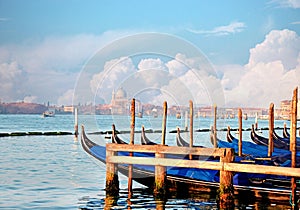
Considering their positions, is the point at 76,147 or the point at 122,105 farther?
the point at 76,147

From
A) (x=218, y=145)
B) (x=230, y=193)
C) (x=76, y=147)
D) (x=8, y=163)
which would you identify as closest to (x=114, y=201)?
(x=230, y=193)

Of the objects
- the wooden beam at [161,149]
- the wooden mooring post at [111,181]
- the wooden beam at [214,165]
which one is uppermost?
the wooden beam at [161,149]

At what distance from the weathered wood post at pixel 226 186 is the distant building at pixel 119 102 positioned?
3.09 meters

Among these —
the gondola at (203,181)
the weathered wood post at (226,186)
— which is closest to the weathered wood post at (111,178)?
the gondola at (203,181)

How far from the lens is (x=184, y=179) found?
11398 millimetres

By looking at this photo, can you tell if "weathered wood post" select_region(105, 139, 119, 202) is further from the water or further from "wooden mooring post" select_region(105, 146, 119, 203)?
the water

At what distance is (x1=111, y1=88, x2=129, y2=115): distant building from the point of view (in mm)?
12344

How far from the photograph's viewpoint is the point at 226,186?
10.0 m

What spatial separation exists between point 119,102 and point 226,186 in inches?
143

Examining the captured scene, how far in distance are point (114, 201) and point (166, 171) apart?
3.66 ft

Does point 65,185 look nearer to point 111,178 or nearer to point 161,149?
point 111,178

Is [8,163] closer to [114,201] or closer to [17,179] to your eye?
[17,179]

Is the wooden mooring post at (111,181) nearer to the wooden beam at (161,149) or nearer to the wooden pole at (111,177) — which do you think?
the wooden pole at (111,177)

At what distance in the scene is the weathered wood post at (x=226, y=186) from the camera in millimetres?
9883
